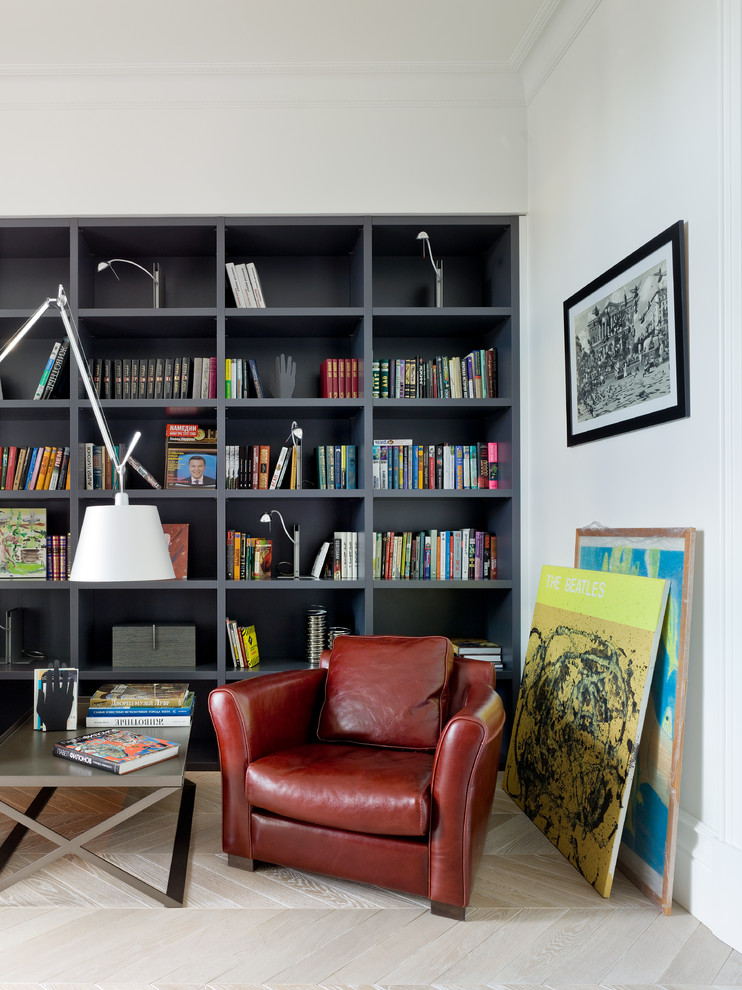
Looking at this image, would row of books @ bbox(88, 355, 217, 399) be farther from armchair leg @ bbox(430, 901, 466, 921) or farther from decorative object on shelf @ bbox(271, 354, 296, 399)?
armchair leg @ bbox(430, 901, 466, 921)

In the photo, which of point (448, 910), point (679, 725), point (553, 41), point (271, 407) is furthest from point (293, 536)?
point (553, 41)

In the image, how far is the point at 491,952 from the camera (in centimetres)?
199

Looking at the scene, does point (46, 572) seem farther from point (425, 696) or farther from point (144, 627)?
point (425, 696)

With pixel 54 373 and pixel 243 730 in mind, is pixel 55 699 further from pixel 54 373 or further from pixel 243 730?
pixel 54 373

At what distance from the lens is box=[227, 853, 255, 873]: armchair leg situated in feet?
7.98

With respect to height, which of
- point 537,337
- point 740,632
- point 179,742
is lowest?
point 179,742

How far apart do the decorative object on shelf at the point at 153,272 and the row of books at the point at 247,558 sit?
3.83 feet

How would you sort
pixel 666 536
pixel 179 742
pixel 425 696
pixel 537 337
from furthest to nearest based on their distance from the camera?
pixel 537 337, pixel 425 696, pixel 179 742, pixel 666 536

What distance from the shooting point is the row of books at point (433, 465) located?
3.49m

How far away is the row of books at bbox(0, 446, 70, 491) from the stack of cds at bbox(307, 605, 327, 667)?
1345 millimetres

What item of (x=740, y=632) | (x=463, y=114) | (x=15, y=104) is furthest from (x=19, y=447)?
(x=740, y=632)

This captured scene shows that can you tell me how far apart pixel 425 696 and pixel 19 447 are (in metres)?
2.37

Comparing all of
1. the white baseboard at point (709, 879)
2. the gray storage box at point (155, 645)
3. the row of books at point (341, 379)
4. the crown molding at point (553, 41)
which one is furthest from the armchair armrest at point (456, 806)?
the crown molding at point (553, 41)

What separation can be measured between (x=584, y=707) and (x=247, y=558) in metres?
1.68
